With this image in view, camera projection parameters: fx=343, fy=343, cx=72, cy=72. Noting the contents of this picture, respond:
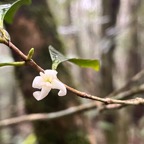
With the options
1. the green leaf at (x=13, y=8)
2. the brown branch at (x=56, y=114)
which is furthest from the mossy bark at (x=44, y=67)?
the green leaf at (x=13, y=8)

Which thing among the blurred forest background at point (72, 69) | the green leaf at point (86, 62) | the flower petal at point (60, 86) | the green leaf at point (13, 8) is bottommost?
the blurred forest background at point (72, 69)

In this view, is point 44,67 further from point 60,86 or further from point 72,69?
point 72,69

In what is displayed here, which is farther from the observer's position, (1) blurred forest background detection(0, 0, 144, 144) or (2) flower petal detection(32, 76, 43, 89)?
(1) blurred forest background detection(0, 0, 144, 144)

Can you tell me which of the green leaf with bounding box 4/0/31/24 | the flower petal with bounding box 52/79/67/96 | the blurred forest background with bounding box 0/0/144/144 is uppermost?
the green leaf with bounding box 4/0/31/24

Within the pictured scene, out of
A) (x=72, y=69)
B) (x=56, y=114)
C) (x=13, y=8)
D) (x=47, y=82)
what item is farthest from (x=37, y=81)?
(x=72, y=69)

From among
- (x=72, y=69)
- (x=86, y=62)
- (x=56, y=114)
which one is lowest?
(x=72, y=69)

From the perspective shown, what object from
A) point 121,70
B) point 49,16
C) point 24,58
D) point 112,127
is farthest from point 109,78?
point 24,58

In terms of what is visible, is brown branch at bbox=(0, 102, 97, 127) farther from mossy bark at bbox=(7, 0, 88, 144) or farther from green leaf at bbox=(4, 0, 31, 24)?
green leaf at bbox=(4, 0, 31, 24)

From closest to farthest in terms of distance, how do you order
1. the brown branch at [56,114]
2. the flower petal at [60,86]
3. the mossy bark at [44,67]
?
1. the flower petal at [60,86]
2. the brown branch at [56,114]
3. the mossy bark at [44,67]

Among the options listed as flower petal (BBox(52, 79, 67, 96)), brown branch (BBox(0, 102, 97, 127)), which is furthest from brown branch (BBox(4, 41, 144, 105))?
brown branch (BBox(0, 102, 97, 127))

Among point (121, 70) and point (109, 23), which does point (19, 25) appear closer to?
point (109, 23)

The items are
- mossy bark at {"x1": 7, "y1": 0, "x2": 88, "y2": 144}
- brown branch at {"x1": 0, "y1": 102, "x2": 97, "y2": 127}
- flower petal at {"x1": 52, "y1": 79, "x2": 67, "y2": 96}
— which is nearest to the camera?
flower petal at {"x1": 52, "y1": 79, "x2": 67, "y2": 96}

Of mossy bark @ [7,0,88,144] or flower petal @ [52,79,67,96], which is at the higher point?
flower petal @ [52,79,67,96]

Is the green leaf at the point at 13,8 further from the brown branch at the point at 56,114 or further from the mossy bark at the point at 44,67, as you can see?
the mossy bark at the point at 44,67
